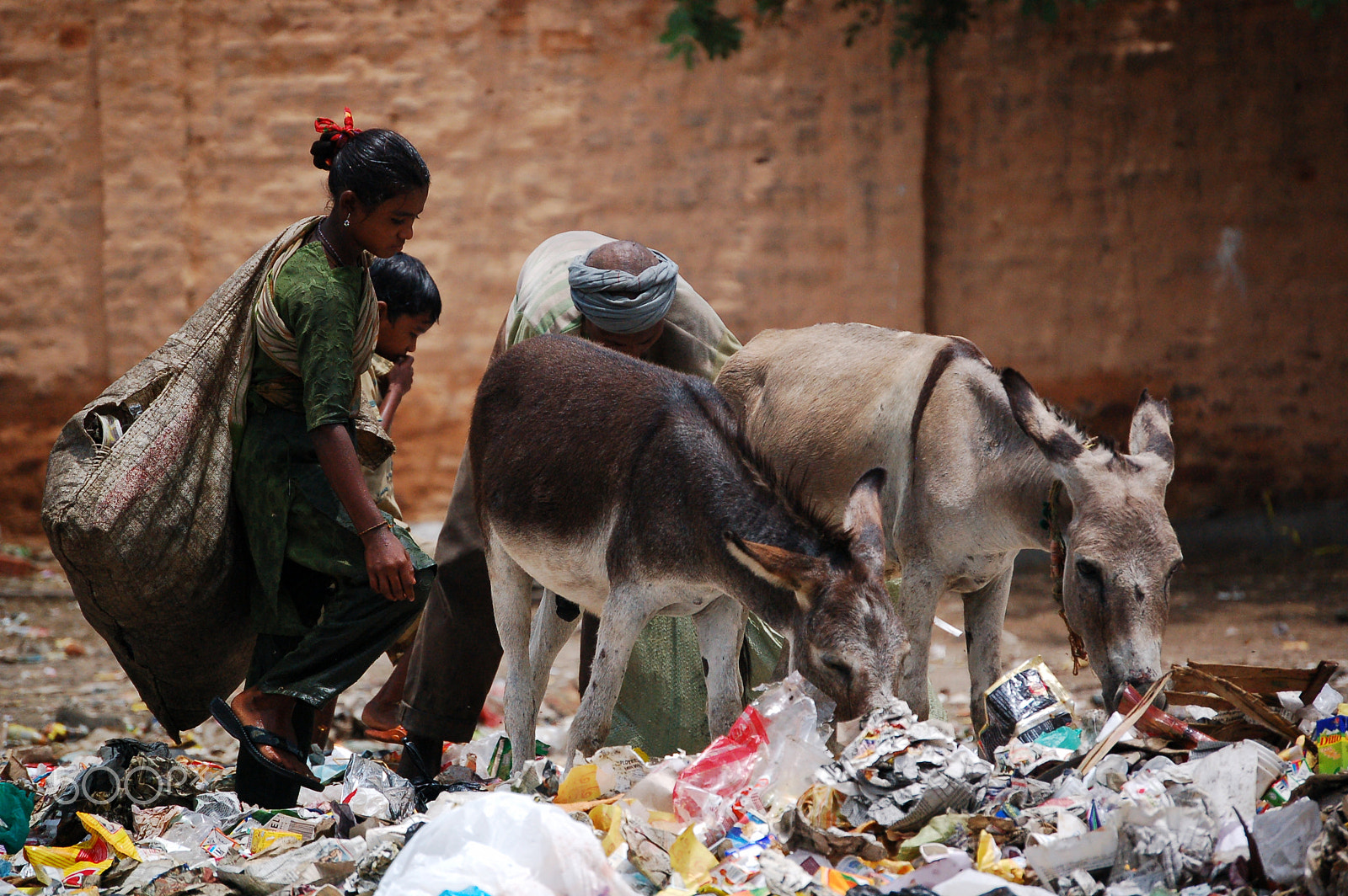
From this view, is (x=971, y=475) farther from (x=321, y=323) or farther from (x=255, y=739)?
(x=255, y=739)

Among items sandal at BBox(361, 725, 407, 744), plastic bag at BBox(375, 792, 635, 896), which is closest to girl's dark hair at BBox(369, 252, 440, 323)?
sandal at BBox(361, 725, 407, 744)

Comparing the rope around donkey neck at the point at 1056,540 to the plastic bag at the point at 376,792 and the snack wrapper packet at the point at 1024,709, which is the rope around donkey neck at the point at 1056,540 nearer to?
the snack wrapper packet at the point at 1024,709

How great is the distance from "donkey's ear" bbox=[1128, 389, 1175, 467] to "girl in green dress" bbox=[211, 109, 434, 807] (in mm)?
2377

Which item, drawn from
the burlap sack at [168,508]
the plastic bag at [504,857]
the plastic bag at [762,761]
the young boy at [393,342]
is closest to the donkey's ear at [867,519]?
the plastic bag at [762,761]

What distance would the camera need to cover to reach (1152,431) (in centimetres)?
406

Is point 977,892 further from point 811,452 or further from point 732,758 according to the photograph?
point 811,452

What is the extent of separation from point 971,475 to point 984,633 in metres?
0.69

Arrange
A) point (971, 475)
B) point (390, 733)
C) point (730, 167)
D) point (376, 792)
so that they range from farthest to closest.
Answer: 1. point (730, 167)
2. point (390, 733)
3. point (971, 475)
4. point (376, 792)

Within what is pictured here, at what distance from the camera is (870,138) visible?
380 inches

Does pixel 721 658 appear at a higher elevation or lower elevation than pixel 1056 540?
lower

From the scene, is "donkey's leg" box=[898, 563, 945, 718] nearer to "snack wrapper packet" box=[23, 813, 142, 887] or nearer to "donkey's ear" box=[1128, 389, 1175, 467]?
"donkey's ear" box=[1128, 389, 1175, 467]

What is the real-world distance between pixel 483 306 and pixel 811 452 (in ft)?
19.0

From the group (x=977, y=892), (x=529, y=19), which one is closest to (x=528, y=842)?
(x=977, y=892)

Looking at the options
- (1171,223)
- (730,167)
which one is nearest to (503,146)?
(730,167)
